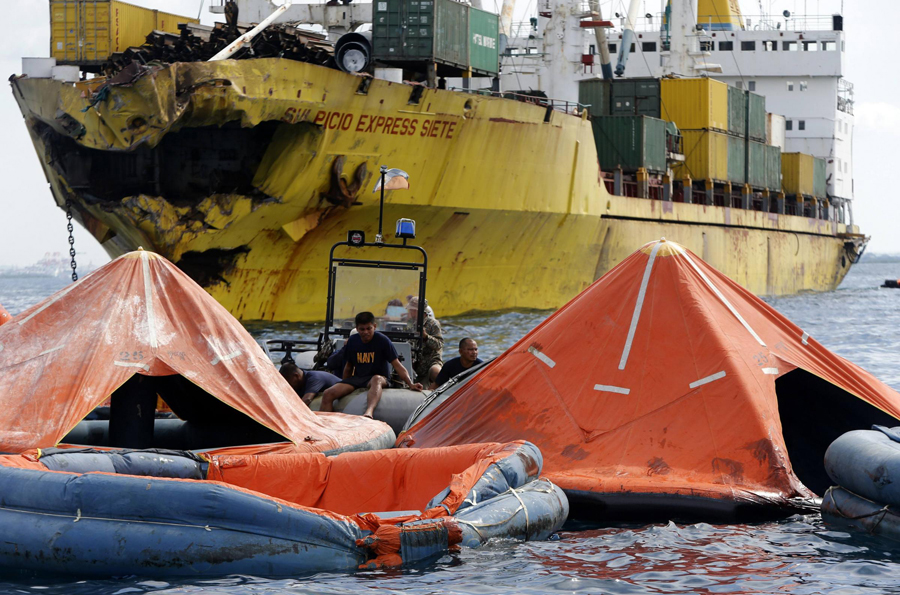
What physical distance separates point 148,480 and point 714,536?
398 centimetres

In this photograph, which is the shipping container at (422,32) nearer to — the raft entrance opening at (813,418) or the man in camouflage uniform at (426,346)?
the man in camouflage uniform at (426,346)

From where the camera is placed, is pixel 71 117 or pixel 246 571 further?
pixel 71 117

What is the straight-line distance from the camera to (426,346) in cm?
1336

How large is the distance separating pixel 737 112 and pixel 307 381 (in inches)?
1244

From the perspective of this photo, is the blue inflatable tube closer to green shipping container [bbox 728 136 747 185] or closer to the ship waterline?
the ship waterline

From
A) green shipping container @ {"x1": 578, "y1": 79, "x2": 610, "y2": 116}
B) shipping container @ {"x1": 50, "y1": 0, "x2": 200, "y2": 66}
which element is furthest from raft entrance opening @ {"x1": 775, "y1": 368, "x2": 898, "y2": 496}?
green shipping container @ {"x1": 578, "y1": 79, "x2": 610, "y2": 116}

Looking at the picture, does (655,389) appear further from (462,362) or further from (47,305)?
(47,305)

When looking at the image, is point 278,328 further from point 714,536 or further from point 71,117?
point 714,536

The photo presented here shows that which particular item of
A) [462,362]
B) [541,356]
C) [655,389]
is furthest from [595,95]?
[655,389]

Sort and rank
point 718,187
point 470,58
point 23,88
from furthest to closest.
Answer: point 718,187 → point 470,58 → point 23,88

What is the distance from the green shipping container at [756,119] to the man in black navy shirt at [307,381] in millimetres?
32162

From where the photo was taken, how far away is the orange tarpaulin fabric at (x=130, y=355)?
28.8 feet

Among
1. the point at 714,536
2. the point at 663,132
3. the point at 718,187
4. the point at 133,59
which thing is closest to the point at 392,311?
the point at 714,536

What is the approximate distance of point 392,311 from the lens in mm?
13453
